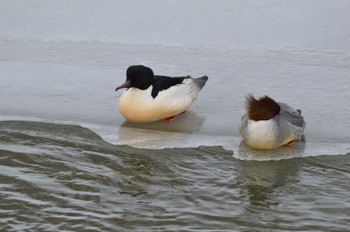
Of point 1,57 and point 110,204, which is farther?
point 1,57

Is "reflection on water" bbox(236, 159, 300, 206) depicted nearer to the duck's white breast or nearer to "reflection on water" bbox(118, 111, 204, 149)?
"reflection on water" bbox(118, 111, 204, 149)

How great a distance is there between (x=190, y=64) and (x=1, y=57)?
2.14 metres

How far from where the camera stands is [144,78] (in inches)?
253

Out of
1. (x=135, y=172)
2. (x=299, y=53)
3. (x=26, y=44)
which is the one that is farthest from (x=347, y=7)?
(x=135, y=172)

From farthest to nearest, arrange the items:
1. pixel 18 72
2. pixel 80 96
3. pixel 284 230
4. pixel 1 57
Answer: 1. pixel 1 57
2. pixel 18 72
3. pixel 80 96
4. pixel 284 230

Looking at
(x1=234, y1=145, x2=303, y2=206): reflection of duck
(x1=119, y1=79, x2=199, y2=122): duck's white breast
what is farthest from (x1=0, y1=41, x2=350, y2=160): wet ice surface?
(x1=234, y1=145, x2=303, y2=206): reflection of duck

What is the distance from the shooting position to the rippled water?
15.2 feet

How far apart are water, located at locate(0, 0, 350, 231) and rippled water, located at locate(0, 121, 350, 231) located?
0.04 ft

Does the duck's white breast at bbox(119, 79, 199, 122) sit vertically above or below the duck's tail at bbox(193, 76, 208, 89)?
below

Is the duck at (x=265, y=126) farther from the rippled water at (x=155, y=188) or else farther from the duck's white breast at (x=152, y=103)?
the duck's white breast at (x=152, y=103)

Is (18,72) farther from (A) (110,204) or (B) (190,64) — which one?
(A) (110,204)

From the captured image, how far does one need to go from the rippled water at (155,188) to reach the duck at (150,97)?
1.52 feet

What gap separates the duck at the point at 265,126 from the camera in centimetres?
582

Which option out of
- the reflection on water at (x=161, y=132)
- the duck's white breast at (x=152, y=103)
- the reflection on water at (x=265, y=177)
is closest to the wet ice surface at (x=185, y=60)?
the reflection on water at (x=161, y=132)
